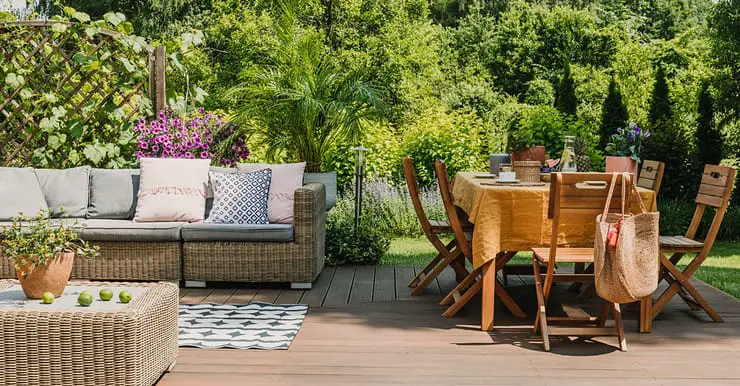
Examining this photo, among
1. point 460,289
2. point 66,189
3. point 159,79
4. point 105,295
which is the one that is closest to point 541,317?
point 460,289

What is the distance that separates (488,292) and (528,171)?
33.9 inches

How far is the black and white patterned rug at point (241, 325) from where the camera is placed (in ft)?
13.2

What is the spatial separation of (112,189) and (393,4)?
10.0 metres

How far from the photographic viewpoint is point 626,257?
3656 millimetres

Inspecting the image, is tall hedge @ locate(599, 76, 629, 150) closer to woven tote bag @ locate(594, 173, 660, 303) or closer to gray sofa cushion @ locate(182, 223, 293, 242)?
gray sofa cushion @ locate(182, 223, 293, 242)

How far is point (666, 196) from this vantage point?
938cm

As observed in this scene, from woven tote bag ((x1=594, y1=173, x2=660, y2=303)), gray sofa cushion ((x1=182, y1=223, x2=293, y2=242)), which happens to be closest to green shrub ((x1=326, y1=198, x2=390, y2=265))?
gray sofa cushion ((x1=182, y1=223, x2=293, y2=242))

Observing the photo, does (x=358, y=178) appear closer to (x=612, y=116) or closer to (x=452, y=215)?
(x=452, y=215)

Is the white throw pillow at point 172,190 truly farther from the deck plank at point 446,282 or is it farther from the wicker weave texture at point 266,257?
the deck plank at point 446,282

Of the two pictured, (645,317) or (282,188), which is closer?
(645,317)

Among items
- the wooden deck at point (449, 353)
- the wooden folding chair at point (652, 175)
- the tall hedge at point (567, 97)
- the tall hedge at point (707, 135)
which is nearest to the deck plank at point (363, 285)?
the wooden deck at point (449, 353)

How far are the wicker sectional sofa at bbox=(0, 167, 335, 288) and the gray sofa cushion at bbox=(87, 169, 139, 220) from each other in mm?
271

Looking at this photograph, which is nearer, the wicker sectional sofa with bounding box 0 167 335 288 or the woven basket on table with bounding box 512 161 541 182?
the woven basket on table with bounding box 512 161 541 182

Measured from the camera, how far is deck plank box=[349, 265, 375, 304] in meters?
5.15
